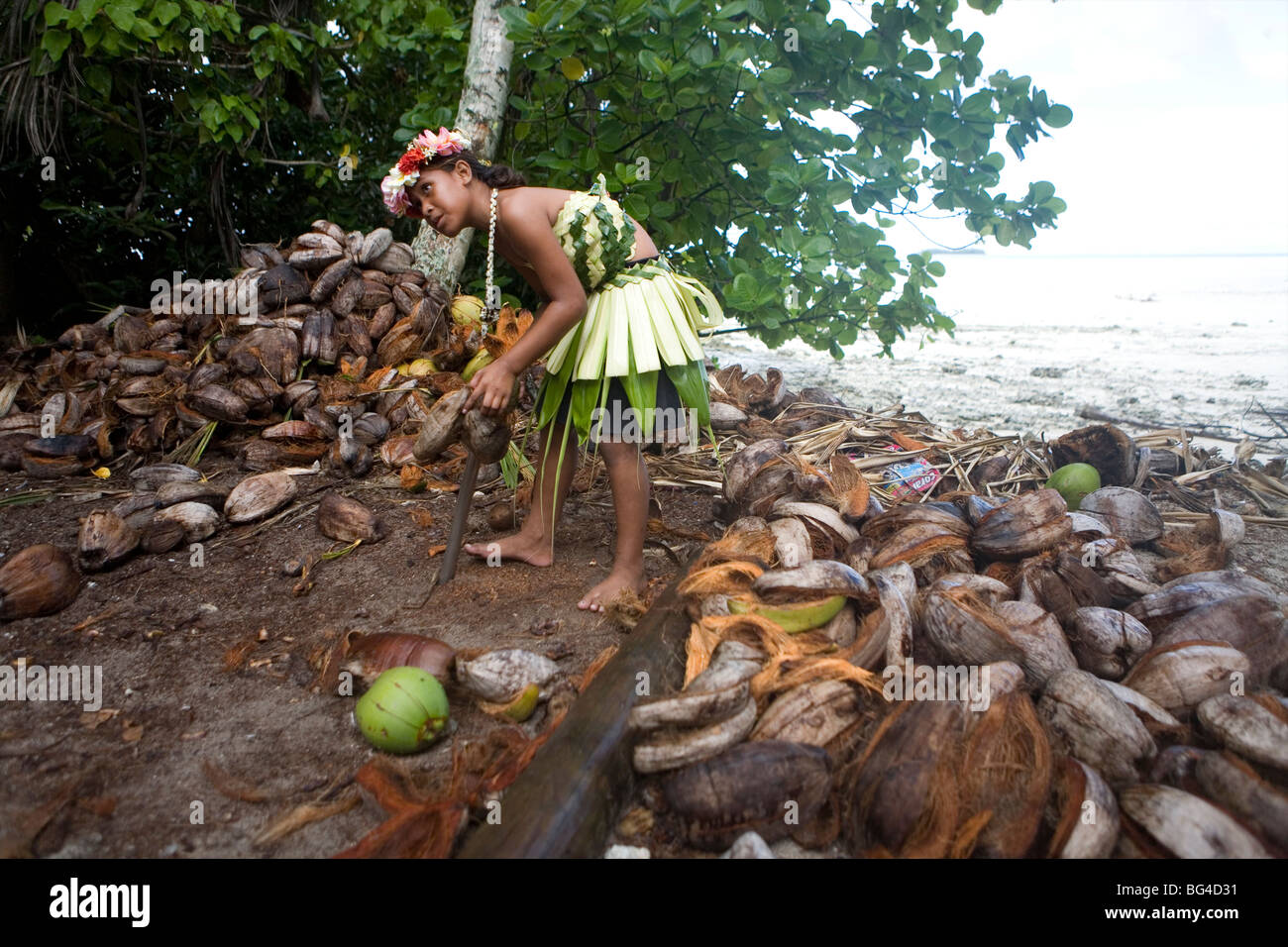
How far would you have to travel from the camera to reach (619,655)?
1.93 m

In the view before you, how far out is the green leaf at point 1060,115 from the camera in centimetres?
379

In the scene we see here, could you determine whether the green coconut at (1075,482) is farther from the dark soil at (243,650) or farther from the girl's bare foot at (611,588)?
the girl's bare foot at (611,588)

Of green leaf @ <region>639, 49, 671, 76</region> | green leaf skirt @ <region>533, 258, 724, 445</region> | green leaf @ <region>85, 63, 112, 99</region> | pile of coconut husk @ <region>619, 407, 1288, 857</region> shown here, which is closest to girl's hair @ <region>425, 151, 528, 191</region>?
green leaf skirt @ <region>533, 258, 724, 445</region>

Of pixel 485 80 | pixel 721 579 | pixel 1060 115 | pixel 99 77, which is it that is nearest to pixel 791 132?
pixel 1060 115

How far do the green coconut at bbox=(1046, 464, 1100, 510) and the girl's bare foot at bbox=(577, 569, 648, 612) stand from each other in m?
1.79

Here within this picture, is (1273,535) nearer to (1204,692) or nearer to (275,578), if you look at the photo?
(1204,692)

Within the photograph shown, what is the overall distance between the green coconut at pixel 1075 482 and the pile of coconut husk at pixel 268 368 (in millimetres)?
2511

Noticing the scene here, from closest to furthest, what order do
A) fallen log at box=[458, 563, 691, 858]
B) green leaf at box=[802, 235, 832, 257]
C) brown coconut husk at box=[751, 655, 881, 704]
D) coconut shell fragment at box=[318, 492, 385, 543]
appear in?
fallen log at box=[458, 563, 691, 858]
brown coconut husk at box=[751, 655, 881, 704]
coconut shell fragment at box=[318, 492, 385, 543]
green leaf at box=[802, 235, 832, 257]

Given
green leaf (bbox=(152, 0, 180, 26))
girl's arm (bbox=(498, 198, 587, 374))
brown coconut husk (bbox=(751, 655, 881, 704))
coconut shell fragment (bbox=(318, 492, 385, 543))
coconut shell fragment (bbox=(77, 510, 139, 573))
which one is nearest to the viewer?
brown coconut husk (bbox=(751, 655, 881, 704))

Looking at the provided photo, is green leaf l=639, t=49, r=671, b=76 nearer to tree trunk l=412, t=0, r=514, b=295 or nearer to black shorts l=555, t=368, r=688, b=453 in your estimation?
tree trunk l=412, t=0, r=514, b=295

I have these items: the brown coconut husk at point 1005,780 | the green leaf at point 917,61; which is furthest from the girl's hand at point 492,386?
the green leaf at point 917,61

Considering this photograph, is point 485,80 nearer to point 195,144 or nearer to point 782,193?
point 782,193

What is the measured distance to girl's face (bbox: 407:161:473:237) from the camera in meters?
2.48
